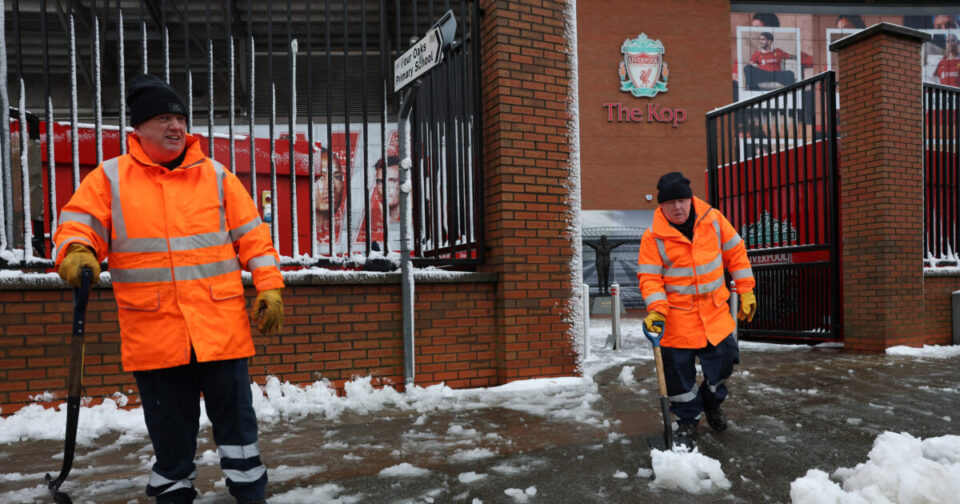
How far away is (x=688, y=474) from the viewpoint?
9.48 feet

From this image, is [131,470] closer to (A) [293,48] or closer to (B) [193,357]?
(B) [193,357]

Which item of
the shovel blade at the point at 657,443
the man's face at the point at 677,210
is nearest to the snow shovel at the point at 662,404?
the shovel blade at the point at 657,443

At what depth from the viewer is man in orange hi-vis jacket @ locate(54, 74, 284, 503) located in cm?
250

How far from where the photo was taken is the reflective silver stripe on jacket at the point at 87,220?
2.45m

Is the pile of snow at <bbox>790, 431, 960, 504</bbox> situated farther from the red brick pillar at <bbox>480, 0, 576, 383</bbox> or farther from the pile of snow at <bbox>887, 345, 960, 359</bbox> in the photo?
the pile of snow at <bbox>887, 345, 960, 359</bbox>

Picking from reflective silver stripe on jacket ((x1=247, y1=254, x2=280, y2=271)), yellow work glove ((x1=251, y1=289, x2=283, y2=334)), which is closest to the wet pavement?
yellow work glove ((x1=251, y1=289, x2=283, y2=334))

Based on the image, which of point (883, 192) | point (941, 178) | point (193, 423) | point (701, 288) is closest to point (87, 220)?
point (193, 423)

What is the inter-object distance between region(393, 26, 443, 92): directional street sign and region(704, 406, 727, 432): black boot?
2.98m

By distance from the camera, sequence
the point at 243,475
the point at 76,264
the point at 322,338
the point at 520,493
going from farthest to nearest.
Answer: the point at 322,338, the point at 520,493, the point at 243,475, the point at 76,264

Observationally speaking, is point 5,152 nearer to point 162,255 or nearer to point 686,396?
point 162,255

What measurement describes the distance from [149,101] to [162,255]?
2.11 feet

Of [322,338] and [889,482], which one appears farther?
[322,338]

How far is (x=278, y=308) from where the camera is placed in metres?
2.63

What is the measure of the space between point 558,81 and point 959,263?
22.0ft
